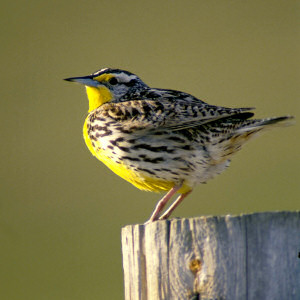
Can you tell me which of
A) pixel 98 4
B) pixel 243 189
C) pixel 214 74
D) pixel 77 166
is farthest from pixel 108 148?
pixel 98 4

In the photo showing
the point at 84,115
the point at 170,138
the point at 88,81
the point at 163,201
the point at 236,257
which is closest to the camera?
the point at 236,257

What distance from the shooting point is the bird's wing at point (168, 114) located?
10.2ft

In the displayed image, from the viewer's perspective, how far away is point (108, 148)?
3.19m

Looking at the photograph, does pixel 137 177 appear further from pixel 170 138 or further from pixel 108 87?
pixel 108 87

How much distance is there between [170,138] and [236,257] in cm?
116

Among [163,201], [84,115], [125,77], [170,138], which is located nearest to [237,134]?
[170,138]

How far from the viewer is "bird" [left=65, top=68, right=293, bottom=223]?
3107mm

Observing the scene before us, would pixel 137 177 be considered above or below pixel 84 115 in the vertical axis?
below

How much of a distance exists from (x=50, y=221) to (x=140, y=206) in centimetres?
72

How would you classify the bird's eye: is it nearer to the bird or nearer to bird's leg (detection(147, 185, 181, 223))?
the bird

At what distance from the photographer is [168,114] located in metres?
3.14

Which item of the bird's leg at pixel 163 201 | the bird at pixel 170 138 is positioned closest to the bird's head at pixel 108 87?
the bird at pixel 170 138

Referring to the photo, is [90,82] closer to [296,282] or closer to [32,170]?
[296,282]

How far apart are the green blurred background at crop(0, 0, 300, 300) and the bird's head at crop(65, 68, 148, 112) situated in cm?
198
